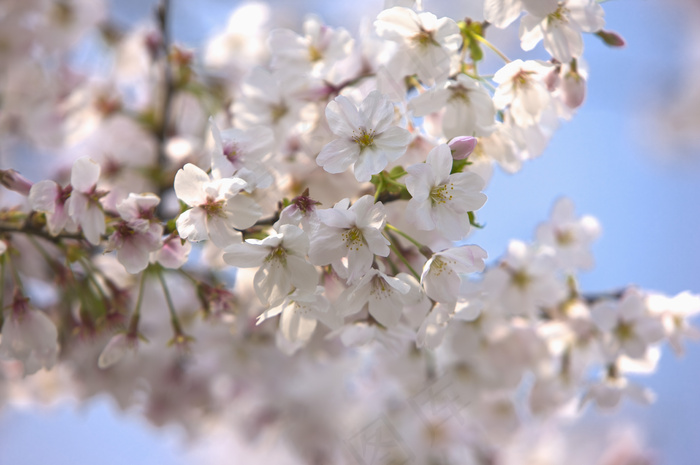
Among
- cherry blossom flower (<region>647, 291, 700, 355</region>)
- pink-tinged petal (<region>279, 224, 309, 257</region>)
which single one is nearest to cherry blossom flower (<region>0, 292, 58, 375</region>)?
pink-tinged petal (<region>279, 224, 309, 257</region>)

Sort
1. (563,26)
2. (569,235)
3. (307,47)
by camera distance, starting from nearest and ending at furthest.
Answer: (563,26)
(307,47)
(569,235)

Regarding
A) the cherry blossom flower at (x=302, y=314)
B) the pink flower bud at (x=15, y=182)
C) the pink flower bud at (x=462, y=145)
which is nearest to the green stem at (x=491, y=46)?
the pink flower bud at (x=462, y=145)

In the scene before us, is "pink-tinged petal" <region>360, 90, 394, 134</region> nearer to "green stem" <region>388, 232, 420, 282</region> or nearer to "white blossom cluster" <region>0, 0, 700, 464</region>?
"white blossom cluster" <region>0, 0, 700, 464</region>

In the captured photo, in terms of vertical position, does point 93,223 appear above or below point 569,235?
above

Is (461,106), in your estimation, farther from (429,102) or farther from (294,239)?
(294,239)

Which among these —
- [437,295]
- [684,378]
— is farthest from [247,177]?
[684,378]

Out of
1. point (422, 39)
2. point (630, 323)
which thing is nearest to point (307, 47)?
point (422, 39)

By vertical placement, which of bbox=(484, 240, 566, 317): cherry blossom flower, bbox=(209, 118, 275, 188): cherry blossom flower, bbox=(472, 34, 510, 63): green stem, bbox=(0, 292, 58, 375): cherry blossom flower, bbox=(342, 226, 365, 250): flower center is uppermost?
bbox=(472, 34, 510, 63): green stem

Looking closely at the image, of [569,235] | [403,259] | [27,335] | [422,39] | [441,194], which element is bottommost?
[27,335]
